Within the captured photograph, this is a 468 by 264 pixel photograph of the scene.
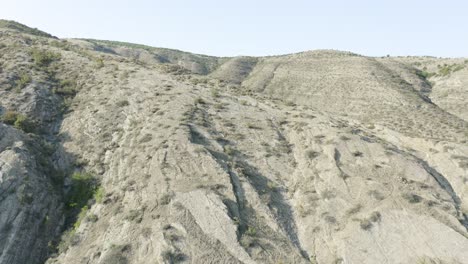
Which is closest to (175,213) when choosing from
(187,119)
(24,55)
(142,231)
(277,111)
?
(142,231)

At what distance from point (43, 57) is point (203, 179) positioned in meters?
32.0

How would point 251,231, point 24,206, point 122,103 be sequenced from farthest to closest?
point 122,103 < point 24,206 < point 251,231

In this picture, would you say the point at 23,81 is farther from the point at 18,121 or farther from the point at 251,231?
the point at 251,231

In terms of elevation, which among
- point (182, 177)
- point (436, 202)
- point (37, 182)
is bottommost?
point (37, 182)

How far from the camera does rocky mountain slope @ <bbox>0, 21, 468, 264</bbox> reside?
21.3 m

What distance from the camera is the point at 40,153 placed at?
96.4 ft

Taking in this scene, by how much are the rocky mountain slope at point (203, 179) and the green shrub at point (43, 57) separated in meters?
2.16

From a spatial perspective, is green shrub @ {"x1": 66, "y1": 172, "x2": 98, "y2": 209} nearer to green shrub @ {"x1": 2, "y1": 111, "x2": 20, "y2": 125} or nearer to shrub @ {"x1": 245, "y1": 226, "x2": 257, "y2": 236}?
green shrub @ {"x1": 2, "y1": 111, "x2": 20, "y2": 125}

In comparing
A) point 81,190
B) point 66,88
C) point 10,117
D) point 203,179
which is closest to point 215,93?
point 66,88

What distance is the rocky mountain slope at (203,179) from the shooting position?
21.3m

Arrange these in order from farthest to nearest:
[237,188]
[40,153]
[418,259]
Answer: [40,153] < [237,188] < [418,259]

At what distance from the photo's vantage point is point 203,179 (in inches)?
1011

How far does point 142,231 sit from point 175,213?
202cm

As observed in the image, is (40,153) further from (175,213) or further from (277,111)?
(277,111)
